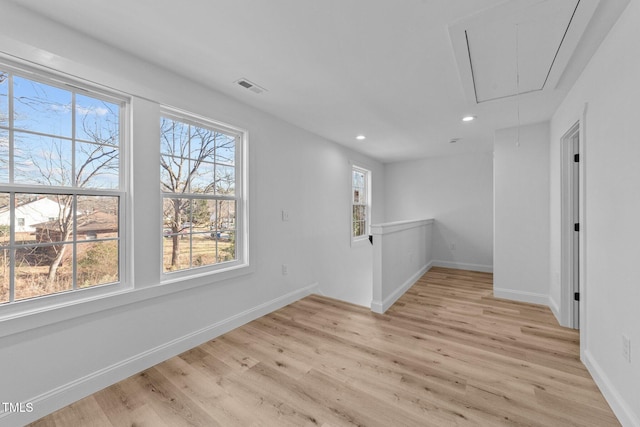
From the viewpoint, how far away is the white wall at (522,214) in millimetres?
3334

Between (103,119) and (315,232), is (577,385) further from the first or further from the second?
(103,119)

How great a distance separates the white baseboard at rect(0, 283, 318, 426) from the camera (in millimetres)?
1581

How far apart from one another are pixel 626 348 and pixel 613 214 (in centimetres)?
77

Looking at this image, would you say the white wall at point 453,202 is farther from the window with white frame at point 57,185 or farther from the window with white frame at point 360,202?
the window with white frame at point 57,185

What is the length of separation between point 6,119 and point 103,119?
49cm

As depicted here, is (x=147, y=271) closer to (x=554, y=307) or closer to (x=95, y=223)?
(x=95, y=223)

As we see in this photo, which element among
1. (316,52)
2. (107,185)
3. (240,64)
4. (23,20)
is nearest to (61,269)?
(107,185)

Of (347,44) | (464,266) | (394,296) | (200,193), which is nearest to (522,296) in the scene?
(394,296)

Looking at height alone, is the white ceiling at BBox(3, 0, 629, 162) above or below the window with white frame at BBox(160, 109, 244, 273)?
above

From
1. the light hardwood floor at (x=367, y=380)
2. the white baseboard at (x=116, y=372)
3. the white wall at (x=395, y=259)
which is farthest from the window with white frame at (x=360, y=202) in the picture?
the white baseboard at (x=116, y=372)

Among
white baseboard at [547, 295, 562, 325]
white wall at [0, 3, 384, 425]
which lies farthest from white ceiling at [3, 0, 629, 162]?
white baseboard at [547, 295, 562, 325]

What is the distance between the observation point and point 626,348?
148cm

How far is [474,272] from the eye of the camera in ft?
17.0

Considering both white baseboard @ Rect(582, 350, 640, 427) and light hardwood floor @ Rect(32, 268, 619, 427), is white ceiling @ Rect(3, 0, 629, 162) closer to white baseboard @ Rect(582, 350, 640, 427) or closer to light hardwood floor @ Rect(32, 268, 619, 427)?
white baseboard @ Rect(582, 350, 640, 427)
